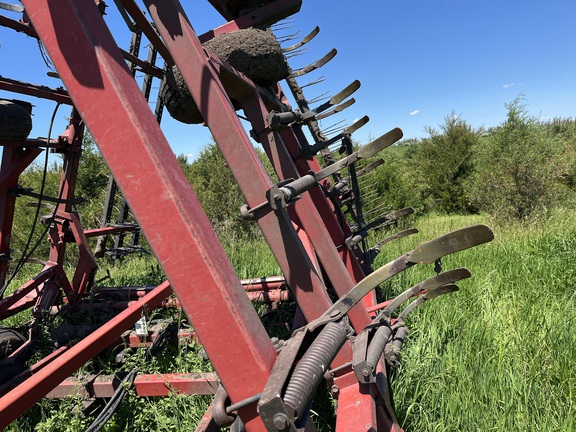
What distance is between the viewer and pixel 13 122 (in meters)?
3.34

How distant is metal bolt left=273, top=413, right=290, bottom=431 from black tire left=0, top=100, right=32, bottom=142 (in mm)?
3632

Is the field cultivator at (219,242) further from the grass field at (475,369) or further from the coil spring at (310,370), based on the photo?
the grass field at (475,369)

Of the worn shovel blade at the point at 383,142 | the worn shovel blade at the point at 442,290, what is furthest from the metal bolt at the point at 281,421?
the worn shovel blade at the point at 383,142

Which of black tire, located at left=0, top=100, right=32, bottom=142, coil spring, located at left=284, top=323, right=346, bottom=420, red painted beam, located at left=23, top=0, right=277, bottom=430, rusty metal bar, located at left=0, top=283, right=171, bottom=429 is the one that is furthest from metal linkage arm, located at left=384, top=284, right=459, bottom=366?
black tire, located at left=0, top=100, right=32, bottom=142

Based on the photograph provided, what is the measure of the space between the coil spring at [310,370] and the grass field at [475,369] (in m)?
1.29

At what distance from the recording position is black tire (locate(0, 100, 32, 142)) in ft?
10.7

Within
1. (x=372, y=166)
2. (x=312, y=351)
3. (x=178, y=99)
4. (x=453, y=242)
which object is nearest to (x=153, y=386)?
(x=312, y=351)

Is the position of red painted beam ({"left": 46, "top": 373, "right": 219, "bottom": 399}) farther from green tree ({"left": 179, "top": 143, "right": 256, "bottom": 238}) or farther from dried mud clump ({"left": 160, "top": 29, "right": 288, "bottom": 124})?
green tree ({"left": 179, "top": 143, "right": 256, "bottom": 238})

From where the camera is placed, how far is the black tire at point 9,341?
3.33 meters

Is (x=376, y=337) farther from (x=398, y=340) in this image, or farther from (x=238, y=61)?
(x=238, y=61)

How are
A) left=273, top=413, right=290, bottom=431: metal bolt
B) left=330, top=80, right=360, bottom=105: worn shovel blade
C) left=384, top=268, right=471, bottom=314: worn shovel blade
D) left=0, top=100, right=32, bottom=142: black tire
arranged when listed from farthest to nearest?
1. left=330, top=80, right=360, bottom=105: worn shovel blade
2. left=0, top=100, right=32, bottom=142: black tire
3. left=384, top=268, right=471, bottom=314: worn shovel blade
4. left=273, top=413, right=290, bottom=431: metal bolt

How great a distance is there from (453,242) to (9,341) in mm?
3887

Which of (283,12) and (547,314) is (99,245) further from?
(547,314)

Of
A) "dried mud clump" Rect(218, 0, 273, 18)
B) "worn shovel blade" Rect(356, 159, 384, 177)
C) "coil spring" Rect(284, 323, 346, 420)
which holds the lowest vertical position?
"coil spring" Rect(284, 323, 346, 420)
